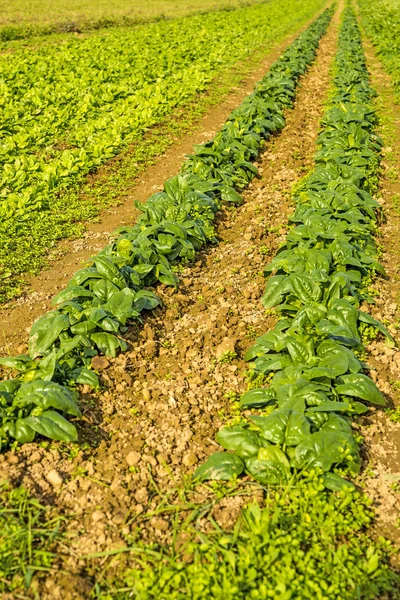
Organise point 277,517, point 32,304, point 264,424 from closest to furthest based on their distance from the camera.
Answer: point 277,517
point 264,424
point 32,304

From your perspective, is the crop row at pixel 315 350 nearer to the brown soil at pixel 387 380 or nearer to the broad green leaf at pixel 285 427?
the broad green leaf at pixel 285 427

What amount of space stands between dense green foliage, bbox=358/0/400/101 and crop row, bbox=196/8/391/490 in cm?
919

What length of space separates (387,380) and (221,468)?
2.00 meters

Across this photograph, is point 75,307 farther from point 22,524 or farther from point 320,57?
point 320,57

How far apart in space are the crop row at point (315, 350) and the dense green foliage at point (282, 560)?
0.20 meters

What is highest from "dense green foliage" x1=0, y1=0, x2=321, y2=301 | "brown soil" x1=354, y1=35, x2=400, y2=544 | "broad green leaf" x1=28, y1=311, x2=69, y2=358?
"dense green foliage" x1=0, y1=0, x2=321, y2=301

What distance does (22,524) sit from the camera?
3250 mm

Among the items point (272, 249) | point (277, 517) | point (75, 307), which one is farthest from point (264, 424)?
point (272, 249)

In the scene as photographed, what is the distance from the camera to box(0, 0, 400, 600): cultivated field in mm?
3150

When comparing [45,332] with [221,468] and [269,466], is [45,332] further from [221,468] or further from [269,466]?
[269,466]

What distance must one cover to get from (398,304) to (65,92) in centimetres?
1011

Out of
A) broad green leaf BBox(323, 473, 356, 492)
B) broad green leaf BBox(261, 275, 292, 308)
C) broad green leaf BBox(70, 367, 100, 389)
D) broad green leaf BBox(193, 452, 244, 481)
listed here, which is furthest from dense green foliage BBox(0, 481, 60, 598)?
broad green leaf BBox(261, 275, 292, 308)

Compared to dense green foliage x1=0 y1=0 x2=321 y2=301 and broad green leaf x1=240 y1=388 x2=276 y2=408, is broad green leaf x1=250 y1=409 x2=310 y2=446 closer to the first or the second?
broad green leaf x1=240 y1=388 x2=276 y2=408

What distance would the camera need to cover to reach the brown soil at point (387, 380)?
3.65 metres
